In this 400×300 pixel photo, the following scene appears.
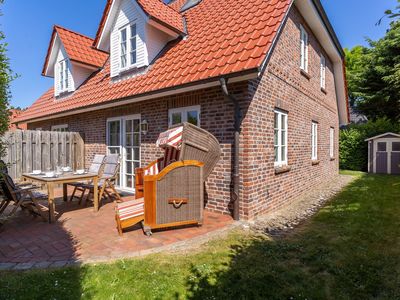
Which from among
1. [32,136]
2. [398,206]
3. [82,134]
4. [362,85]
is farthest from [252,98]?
[362,85]

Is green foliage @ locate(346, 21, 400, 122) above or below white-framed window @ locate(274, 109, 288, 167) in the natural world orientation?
above

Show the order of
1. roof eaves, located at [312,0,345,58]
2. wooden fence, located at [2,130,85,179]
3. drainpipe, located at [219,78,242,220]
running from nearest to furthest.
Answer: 1. drainpipe, located at [219,78,242,220]
2. roof eaves, located at [312,0,345,58]
3. wooden fence, located at [2,130,85,179]

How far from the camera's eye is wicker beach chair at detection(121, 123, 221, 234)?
4.57 m

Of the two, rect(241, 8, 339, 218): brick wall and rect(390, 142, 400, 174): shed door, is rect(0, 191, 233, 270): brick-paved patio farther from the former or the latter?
rect(390, 142, 400, 174): shed door

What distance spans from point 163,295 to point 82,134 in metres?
9.05

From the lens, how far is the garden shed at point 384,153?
A: 15680 millimetres

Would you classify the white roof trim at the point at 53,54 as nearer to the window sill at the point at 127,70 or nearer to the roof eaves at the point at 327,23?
the window sill at the point at 127,70

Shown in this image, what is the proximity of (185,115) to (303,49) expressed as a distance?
209 inches

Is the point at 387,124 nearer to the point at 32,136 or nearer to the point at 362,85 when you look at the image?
the point at 362,85

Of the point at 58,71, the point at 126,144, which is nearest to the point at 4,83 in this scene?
the point at 126,144

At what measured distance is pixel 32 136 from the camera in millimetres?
9617

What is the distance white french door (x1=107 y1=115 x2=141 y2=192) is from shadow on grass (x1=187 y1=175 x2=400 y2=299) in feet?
A: 16.8

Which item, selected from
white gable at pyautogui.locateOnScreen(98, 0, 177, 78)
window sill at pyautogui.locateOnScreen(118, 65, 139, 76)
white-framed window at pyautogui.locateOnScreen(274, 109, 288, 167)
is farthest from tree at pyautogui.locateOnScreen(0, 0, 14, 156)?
white-framed window at pyautogui.locateOnScreen(274, 109, 288, 167)

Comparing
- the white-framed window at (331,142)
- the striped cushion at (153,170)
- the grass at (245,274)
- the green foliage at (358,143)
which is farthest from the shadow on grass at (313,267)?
the green foliage at (358,143)
